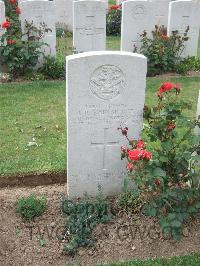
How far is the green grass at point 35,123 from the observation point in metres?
5.60

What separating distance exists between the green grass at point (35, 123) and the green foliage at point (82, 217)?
94cm

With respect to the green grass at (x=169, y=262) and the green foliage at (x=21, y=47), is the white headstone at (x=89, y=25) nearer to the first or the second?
the green foliage at (x=21, y=47)

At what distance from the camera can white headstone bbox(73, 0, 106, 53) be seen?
9140 millimetres

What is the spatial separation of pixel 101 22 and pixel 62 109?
2.85m

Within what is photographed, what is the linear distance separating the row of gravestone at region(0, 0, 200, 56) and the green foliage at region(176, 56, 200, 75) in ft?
0.81

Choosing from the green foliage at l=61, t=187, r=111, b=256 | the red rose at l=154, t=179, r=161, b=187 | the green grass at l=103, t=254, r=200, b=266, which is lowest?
the green grass at l=103, t=254, r=200, b=266

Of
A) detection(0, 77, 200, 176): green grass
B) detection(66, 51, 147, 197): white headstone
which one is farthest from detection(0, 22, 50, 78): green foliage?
detection(66, 51, 147, 197): white headstone

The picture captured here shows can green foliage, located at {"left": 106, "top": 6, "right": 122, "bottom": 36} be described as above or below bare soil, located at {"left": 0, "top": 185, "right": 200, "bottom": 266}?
above

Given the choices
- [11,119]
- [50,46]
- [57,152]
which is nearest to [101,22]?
[50,46]

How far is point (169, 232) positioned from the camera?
160 inches

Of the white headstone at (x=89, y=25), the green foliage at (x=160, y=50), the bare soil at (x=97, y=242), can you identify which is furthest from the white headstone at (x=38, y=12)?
the bare soil at (x=97, y=242)

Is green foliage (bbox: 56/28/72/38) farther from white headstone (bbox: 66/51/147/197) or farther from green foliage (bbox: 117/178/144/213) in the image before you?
green foliage (bbox: 117/178/144/213)

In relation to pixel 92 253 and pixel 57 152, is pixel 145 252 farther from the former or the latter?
pixel 57 152

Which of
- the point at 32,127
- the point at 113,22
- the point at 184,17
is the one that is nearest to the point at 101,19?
the point at 184,17
